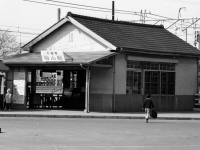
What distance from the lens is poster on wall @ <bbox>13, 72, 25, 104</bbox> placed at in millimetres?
35688

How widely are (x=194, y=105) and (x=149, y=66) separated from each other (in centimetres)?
540

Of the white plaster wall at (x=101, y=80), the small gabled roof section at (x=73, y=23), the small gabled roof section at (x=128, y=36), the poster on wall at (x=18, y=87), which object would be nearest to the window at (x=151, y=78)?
the small gabled roof section at (x=128, y=36)

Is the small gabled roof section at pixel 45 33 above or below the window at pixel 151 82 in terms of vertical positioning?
above

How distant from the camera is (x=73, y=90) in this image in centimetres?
3850

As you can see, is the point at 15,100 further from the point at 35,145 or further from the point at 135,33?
the point at 35,145

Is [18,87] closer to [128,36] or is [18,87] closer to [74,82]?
[74,82]

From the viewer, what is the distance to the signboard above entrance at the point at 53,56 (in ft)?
A: 110

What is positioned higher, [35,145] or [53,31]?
[53,31]

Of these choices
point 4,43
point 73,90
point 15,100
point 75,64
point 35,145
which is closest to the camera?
point 35,145

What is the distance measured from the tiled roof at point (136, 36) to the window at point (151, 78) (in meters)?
1.17

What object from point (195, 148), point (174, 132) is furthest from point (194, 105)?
point (195, 148)

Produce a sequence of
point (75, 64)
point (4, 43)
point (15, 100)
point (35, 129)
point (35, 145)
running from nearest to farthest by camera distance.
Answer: point (35, 145) → point (35, 129) → point (75, 64) → point (15, 100) → point (4, 43)

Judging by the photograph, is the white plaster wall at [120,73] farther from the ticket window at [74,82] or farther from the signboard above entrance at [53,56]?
the ticket window at [74,82]

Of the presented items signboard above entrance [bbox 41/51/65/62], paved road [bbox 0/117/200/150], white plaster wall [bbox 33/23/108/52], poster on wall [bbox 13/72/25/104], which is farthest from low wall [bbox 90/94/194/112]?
paved road [bbox 0/117/200/150]
